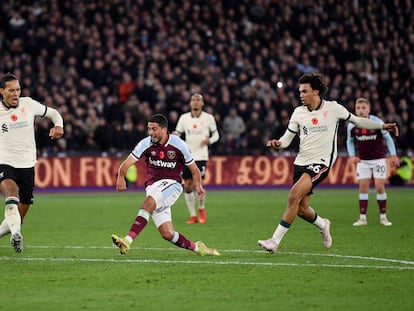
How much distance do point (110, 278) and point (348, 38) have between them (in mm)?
25697

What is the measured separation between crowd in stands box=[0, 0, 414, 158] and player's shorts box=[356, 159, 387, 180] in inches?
419

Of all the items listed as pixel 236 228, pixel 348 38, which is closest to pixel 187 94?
pixel 348 38

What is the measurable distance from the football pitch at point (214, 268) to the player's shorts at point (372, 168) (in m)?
0.98

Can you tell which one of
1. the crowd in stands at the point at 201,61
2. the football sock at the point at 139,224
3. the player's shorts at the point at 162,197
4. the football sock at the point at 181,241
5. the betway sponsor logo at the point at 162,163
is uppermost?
the crowd in stands at the point at 201,61

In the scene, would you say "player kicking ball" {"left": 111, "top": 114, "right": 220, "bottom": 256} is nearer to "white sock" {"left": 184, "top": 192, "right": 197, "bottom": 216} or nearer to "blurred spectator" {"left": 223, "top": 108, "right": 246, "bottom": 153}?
"white sock" {"left": 184, "top": 192, "right": 197, "bottom": 216}

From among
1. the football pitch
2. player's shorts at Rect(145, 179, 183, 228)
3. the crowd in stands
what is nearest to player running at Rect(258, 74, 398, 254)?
the football pitch

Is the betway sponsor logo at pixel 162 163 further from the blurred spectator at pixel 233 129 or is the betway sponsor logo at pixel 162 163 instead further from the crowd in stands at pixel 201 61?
the blurred spectator at pixel 233 129

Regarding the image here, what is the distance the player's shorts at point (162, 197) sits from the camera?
39.8ft

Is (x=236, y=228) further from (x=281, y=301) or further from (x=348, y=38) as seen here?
(x=348, y=38)

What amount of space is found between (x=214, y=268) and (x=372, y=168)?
764 centimetres

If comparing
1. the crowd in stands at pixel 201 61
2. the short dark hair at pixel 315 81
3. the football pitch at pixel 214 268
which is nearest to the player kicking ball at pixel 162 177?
the football pitch at pixel 214 268

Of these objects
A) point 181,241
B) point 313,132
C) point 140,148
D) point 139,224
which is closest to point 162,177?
point 140,148

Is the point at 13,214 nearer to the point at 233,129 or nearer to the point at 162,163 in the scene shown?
the point at 162,163

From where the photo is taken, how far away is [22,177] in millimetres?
12742
